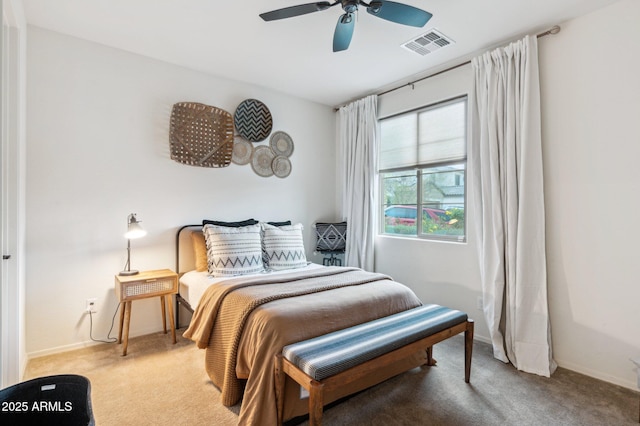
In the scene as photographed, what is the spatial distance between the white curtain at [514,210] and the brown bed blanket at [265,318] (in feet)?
2.76

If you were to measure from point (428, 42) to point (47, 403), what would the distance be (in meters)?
3.40

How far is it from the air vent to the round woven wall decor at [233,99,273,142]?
171 cm

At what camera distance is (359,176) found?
13.1 ft

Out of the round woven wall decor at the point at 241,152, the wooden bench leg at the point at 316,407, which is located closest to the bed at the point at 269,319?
the wooden bench leg at the point at 316,407

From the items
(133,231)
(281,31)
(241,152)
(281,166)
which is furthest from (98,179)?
(281,31)

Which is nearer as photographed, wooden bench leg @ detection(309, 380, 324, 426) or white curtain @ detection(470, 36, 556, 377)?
wooden bench leg @ detection(309, 380, 324, 426)

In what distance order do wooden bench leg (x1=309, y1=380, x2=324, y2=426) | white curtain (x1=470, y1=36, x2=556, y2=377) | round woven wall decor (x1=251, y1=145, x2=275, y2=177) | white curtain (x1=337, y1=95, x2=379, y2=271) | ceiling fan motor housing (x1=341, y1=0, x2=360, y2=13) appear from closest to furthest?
wooden bench leg (x1=309, y1=380, x2=324, y2=426)
ceiling fan motor housing (x1=341, y1=0, x2=360, y2=13)
white curtain (x1=470, y1=36, x2=556, y2=377)
round woven wall decor (x1=251, y1=145, x2=275, y2=177)
white curtain (x1=337, y1=95, x2=379, y2=271)

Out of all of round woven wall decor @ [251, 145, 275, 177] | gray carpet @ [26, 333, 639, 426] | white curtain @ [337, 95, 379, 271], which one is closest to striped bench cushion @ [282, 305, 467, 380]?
gray carpet @ [26, 333, 639, 426]

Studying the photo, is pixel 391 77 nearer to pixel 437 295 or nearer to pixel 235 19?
pixel 235 19

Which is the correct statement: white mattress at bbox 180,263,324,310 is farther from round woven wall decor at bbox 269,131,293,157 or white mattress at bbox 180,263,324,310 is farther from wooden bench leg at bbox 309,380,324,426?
round woven wall decor at bbox 269,131,293,157

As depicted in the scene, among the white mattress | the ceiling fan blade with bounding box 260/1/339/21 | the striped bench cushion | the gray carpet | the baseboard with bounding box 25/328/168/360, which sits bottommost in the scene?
the gray carpet

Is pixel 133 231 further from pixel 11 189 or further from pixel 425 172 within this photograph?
pixel 425 172

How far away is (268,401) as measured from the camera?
166cm

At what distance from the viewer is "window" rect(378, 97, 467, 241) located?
3184 mm
